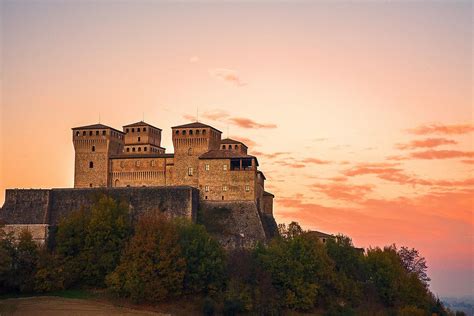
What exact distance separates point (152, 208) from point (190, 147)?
7106 millimetres

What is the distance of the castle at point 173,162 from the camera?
6431cm

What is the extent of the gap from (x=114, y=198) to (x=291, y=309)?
59.7ft

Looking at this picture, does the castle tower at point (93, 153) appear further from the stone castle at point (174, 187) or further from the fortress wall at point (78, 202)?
the fortress wall at point (78, 202)

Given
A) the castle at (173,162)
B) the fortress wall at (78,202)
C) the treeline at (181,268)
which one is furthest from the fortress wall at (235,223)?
the treeline at (181,268)

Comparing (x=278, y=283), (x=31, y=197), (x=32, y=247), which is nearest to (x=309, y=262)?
(x=278, y=283)

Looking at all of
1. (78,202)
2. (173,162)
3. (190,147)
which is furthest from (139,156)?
(78,202)

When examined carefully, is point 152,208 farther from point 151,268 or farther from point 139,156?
point 151,268

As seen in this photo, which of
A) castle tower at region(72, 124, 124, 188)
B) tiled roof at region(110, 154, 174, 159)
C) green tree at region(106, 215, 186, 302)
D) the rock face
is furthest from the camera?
castle tower at region(72, 124, 124, 188)

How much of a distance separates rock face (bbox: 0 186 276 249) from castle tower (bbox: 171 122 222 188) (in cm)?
269

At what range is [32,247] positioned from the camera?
56.7m

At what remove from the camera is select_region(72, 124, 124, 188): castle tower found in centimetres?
6888

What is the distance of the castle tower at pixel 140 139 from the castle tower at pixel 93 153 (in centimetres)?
118

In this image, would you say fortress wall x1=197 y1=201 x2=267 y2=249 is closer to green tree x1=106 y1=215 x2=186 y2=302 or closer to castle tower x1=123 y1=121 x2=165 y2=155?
green tree x1=106 y1=215 x2=186 y2=302

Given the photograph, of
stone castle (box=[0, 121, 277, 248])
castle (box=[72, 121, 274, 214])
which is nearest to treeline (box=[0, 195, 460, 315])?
stone castle (box=[0, 121, 277, 248])
